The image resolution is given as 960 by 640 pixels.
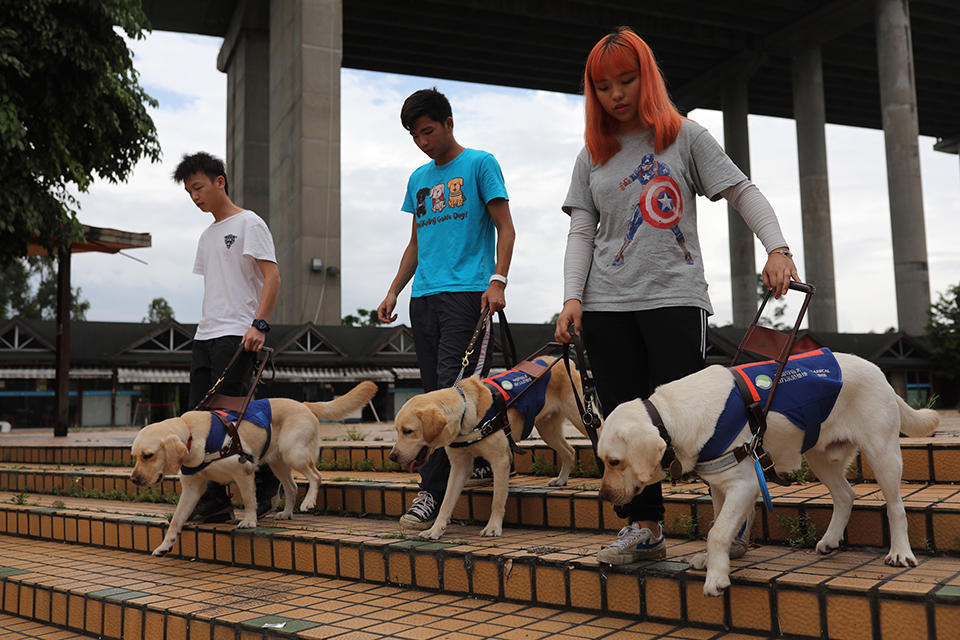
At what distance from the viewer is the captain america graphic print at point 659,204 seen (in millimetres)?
2861

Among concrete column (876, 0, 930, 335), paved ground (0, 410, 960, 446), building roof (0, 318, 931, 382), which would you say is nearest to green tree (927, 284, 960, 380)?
concrete column (876, 0, 930, 335)

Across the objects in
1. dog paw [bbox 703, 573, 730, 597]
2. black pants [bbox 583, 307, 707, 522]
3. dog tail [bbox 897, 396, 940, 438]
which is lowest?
dog paw [bbox 703, 573, 730, 597]

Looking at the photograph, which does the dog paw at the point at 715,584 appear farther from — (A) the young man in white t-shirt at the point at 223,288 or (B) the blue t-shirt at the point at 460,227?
(A) the young man in white t-shirt at the point at 223,288

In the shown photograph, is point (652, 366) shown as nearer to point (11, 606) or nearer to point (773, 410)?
point (773, 410)

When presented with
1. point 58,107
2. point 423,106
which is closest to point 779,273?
point 423,106

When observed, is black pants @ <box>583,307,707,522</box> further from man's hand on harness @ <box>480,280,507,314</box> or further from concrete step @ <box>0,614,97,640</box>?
concrete step @ <box>0,614,97,640</box>

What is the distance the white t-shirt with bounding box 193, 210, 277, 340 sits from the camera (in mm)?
4410

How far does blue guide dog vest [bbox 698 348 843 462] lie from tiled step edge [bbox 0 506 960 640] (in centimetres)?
51

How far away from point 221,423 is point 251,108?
81.1 ft

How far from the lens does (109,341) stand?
59.5ft

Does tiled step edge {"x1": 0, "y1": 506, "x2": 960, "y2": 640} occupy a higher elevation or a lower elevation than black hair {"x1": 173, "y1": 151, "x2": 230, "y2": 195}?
lower

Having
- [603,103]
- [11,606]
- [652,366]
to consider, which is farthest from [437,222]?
[11,606]

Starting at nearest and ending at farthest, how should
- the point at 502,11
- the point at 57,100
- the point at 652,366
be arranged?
1. the point at 652,366
2. the point at 57,100
3. the point at 502,11

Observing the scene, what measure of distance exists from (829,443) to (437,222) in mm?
2370
